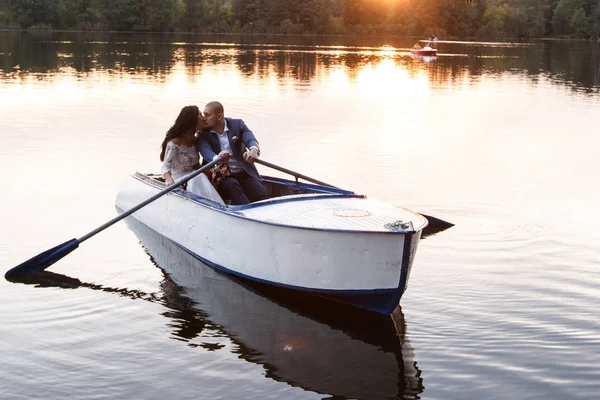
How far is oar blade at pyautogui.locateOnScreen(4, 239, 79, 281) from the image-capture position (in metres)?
10.2

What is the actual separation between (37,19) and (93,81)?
87021 millimetres

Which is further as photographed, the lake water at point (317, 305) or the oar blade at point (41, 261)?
the oar blade at point (41, 261)

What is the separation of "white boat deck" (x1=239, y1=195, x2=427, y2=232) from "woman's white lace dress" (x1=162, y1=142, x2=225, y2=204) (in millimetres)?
1331

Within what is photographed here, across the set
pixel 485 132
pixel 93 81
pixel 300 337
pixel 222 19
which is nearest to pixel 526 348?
pixel 300 337

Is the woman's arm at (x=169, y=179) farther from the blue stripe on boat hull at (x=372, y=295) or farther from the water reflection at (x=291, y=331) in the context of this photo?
the blue stripe on boat hull at (x=372, y=295)

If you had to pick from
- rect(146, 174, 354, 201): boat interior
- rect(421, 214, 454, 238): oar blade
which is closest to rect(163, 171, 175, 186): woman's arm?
rect(146, 174, 354, 201): boat interior

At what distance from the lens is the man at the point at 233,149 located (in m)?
11.0

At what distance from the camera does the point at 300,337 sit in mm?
8656

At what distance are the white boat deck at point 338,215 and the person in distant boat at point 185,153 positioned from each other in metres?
1.23

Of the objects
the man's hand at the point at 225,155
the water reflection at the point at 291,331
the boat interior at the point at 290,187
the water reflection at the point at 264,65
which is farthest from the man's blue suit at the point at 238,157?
the water reflection at the point at 264,65

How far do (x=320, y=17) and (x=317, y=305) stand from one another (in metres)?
134

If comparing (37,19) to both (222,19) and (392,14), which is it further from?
(392,14)

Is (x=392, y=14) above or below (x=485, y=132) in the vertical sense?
above

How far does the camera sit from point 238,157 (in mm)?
11203
